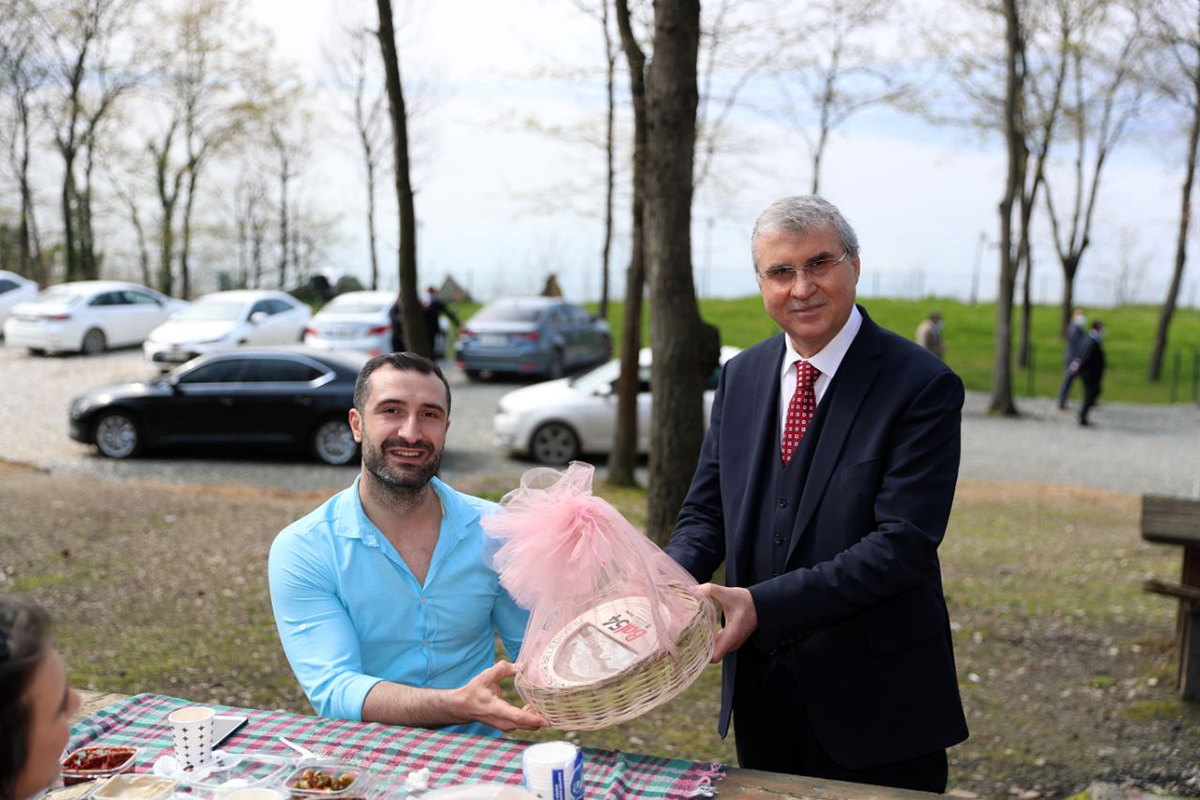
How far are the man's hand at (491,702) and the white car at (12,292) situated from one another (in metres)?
27.9

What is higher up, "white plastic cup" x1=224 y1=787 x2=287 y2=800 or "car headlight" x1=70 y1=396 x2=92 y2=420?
"white plastic cup" x1=224 y1=787 x2=287 y2=800

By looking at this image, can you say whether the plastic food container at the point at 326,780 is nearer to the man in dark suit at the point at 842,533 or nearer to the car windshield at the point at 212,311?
the man in dark suit at the point at 842,533

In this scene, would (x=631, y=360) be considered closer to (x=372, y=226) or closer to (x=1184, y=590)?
(x=1184, y=590)

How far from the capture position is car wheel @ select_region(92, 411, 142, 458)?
535 inches

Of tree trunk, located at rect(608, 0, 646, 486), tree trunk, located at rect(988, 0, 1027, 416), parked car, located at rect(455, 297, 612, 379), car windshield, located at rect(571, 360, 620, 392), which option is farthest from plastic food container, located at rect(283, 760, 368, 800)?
tree trunk, located at rect(988, 0, 1027, 416)

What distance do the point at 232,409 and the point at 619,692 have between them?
1217 cm

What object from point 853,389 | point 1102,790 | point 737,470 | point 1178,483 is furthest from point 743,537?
point 1178,483

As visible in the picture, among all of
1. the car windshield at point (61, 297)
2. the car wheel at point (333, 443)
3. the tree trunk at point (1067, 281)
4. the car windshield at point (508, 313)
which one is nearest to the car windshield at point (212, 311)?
the car windshield at point (61, 297)

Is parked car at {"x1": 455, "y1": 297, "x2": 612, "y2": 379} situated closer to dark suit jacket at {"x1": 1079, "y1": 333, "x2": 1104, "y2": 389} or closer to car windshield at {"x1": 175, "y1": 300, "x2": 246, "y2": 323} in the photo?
car windshield at {"x1": 175, "y1": 300, "x2": 246, "y2": 323}

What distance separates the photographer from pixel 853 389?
2.74 metres

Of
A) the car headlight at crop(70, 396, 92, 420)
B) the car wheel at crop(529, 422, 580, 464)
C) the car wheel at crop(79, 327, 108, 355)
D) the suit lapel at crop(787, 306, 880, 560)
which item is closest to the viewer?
the suit lapel at crop(787, 306, 880, 560)

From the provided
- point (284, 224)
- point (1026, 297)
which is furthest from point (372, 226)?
point (1026, 297)

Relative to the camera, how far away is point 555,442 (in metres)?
13.9

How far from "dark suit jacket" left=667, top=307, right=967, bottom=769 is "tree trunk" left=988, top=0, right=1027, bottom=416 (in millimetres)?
18735
